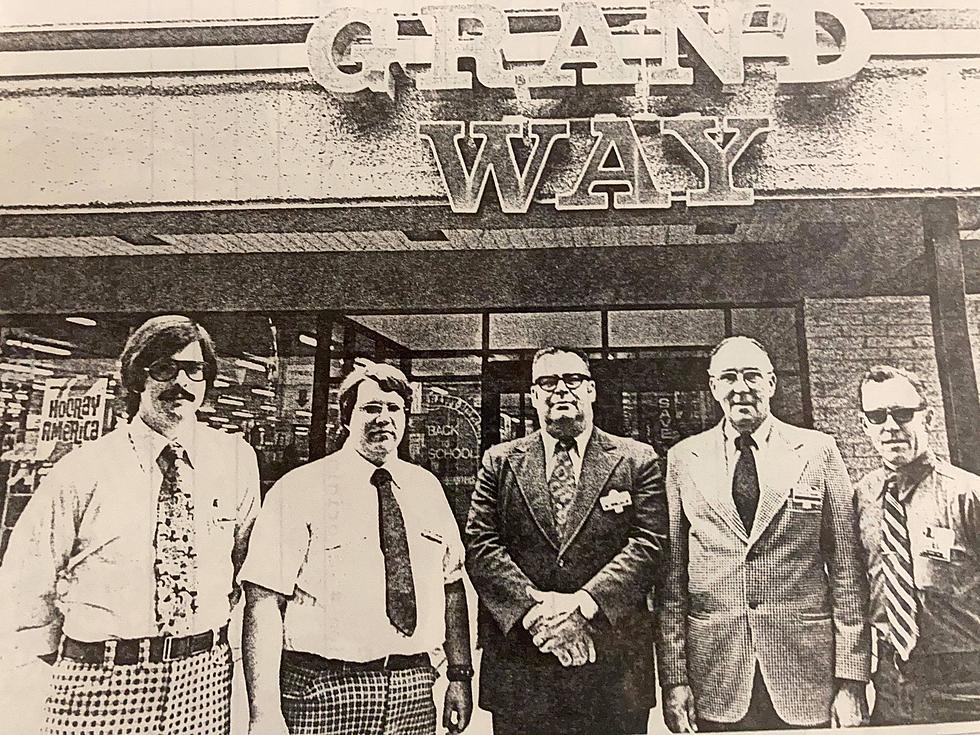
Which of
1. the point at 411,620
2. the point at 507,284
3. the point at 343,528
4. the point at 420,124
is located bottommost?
the point at 411,620

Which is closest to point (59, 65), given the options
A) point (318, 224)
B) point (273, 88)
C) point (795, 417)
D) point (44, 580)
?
point (273, 88)

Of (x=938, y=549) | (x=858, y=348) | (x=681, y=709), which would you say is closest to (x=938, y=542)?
(x=938, y=549)

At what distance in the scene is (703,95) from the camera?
84 centimetres

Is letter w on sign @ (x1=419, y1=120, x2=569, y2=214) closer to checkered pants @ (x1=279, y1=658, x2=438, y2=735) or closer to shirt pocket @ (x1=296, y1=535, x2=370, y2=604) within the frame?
shirt pocket @ (x1=296, y1=535, x2=370, y2=604)

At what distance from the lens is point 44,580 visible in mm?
771

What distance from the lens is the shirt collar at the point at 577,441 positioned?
2.61 feet

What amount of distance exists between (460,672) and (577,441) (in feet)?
0.97

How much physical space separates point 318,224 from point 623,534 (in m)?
0.52

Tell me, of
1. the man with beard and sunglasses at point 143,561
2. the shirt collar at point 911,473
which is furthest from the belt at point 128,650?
the shirt collar at point 911,473

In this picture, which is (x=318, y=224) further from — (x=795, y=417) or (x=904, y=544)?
(x=904, y=544)

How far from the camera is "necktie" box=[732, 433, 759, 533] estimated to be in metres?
0.79

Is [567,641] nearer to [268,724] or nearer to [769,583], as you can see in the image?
[769,583]

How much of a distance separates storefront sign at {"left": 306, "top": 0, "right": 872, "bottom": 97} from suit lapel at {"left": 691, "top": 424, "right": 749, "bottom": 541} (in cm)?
44

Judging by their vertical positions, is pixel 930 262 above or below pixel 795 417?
above
